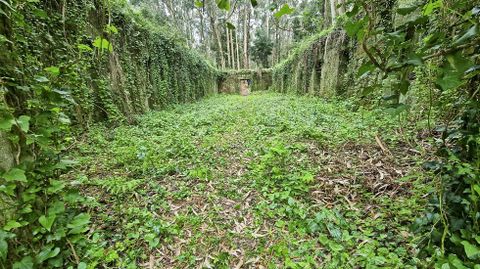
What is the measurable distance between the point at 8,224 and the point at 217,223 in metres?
1.53

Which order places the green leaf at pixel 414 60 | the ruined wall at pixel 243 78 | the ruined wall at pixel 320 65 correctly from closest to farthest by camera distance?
the green leaf at pixel 414 60, the ruined wall at pixel 320 65, the ruined wall at pixel 243 78

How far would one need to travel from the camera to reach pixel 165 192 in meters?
2.72

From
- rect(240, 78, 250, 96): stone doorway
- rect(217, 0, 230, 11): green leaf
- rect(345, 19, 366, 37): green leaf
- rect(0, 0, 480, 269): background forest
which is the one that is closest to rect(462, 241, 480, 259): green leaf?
rect(0, 0, 480, 269): background forest

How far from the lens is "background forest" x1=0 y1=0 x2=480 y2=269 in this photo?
3.40 feet

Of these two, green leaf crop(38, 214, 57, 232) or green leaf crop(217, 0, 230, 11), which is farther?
A: green leaf crop(38, 214, 57, 232)

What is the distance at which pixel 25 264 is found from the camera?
1.36 metres

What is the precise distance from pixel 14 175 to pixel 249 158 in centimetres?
272

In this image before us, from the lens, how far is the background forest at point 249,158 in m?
1.04

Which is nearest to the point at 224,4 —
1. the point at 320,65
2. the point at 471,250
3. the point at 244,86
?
the point at 471,250

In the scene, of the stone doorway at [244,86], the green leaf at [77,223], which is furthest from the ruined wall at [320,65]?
the stone doorway at [244,86]

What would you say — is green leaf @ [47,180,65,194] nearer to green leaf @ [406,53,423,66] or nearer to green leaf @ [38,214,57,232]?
green leaf @ [38,214,57,232]

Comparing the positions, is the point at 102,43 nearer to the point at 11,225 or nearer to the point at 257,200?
the point at 11,225

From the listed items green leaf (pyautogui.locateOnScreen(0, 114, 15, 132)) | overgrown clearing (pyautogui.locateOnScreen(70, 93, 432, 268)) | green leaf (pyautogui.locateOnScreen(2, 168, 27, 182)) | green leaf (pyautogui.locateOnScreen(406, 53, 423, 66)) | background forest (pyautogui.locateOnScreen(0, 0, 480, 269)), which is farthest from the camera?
overgrown clearing (pyautogui.locateOnScreen(70, 93, 432, 268))

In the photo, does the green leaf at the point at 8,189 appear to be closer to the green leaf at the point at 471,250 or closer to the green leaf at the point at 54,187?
the green leaf at the point at 54,187
